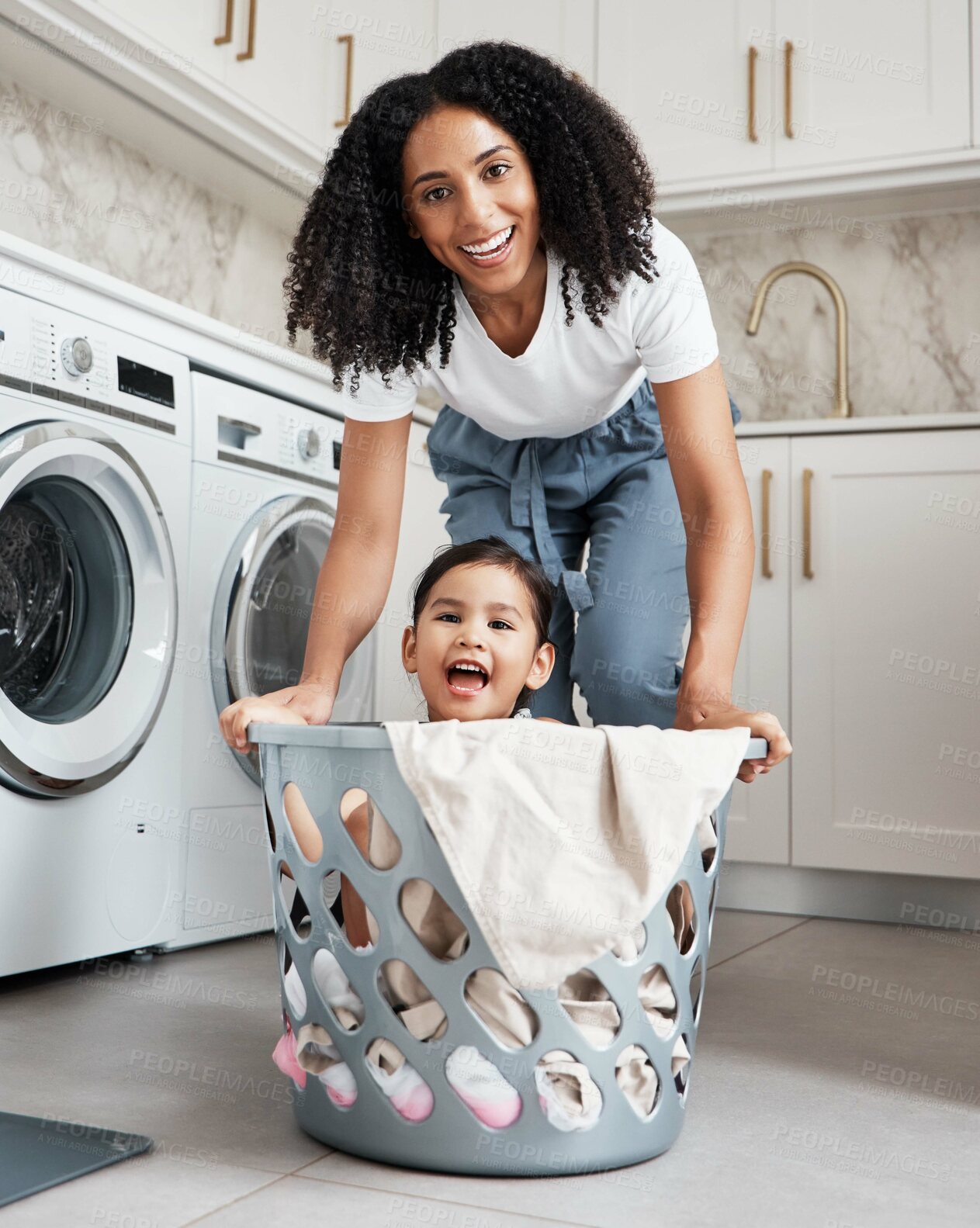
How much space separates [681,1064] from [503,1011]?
19cm

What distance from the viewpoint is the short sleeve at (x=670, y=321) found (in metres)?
1.19

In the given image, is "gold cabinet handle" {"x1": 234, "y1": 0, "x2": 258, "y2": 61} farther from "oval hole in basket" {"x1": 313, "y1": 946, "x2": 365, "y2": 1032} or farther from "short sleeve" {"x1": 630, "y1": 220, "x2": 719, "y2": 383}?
"oval hole in basket" {"x1": 313, "y1": 946, "x2": 365, "y2": 1032}

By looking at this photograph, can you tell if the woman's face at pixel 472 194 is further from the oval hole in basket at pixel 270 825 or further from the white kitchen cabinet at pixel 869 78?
the white kitchen cabinet at pixel 869 78

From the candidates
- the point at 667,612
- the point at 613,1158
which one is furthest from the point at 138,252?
the point at 613,1158

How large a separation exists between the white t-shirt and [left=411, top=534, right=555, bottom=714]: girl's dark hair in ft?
0.51

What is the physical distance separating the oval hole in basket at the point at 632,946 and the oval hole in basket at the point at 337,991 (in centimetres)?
20

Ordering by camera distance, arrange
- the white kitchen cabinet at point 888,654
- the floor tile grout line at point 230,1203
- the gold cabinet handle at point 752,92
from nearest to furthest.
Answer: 1. the floor tile grout line at point 230,1203
2. the white kitchen cabinet at point 888,654
3. the gold cabinet handle at point 752,92

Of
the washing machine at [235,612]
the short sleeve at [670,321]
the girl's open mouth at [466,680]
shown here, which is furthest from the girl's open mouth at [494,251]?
the washing machine at [235,612]

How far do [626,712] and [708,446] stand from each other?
310 mm

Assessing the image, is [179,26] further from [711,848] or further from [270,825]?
[711,848]

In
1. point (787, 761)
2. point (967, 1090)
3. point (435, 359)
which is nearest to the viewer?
point (967, 1090)

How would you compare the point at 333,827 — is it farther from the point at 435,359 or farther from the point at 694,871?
the point at 435,359

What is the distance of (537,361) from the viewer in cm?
124

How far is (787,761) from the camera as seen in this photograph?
83.8 inches
